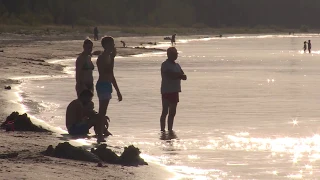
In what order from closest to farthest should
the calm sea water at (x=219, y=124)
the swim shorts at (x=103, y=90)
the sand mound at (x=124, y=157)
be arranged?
the sand mound at (x=124, y=157)
the calm sea water at (x=219, y=124)
the swim shorts at (x=103, y=90)

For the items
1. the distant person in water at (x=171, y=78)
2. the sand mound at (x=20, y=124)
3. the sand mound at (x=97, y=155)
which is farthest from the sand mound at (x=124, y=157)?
the distant person in water at (x=171, y=78)

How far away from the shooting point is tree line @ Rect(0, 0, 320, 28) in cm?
12419

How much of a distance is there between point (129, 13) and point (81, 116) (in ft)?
483

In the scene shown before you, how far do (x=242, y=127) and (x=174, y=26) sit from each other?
148709 mm

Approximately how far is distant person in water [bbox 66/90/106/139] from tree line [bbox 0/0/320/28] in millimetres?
97230

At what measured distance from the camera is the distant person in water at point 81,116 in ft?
41.0

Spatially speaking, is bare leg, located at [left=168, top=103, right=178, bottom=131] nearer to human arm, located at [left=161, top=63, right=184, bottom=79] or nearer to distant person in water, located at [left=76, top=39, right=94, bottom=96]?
human arm, located at [left=161, top=63, right=184, bottom=79]

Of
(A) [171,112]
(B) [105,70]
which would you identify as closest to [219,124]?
(A) [171,112]

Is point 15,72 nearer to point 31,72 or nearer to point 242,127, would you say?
point 31,72

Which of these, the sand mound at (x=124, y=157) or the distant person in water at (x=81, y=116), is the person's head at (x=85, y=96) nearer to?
the distant person in water at (x=81, y=116)

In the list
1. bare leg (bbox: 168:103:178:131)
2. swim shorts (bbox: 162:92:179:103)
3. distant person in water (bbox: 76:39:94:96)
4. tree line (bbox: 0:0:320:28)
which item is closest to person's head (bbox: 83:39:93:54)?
distant person in water (bbox: 76:39:94:96)

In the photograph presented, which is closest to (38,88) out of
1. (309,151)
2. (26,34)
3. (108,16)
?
(309,151)

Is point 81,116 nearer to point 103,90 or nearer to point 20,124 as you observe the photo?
point 103,90

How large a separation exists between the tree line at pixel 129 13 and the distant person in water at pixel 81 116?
97230mm
